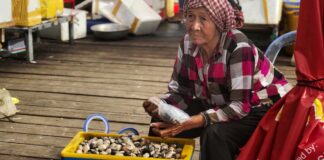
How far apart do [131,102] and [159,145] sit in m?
1.81

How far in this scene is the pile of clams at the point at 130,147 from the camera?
185 cm

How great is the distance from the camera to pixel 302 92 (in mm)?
1595

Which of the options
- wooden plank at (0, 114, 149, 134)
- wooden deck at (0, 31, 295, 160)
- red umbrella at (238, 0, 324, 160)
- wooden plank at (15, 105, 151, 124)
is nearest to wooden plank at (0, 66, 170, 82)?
wooden deck at (0, 31, 295, 160)

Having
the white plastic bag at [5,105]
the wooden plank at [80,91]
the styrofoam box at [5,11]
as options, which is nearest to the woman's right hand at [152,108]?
the white plastic bag at [5,105]

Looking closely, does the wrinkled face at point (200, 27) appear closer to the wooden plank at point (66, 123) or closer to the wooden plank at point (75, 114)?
the wooden plank at point (66, 123)

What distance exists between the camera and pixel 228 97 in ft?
6.48

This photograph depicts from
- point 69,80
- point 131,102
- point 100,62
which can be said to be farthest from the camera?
point 100,62

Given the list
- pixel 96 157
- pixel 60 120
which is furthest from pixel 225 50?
pixel 60 120

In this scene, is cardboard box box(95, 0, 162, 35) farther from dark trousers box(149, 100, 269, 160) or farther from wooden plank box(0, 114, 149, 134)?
dark trousers box(149, 100, 269, 160)

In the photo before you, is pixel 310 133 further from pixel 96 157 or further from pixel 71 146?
pixel 71 146

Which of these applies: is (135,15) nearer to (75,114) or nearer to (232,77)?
(75,114)

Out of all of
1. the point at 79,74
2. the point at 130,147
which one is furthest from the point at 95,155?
the point at 79,74

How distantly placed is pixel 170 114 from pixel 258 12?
144 inches

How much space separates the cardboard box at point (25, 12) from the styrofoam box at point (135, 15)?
66.0 inches
